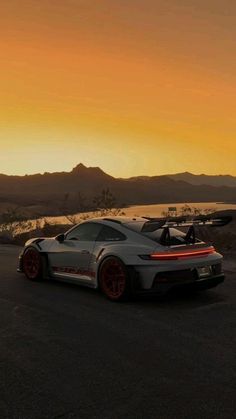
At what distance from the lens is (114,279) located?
8102mm

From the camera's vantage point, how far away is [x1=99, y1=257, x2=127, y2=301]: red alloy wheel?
7901 millimetres

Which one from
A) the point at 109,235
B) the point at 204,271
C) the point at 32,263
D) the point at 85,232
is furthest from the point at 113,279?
the point at 32,263

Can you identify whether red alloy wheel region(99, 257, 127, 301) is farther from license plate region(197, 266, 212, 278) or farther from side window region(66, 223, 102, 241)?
license plate region(197, 266, 212, 278)

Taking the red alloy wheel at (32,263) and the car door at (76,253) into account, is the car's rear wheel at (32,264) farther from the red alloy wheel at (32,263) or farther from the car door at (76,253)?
the car door at (76,253)

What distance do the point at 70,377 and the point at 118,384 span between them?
50cm

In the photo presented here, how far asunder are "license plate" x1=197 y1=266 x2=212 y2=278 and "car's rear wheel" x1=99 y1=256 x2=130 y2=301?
1189 mm

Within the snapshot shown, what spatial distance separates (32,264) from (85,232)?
1.63 meters

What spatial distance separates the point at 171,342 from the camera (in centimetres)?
586

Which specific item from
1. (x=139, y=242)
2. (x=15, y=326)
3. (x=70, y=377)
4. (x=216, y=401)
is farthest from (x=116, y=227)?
(x=216, y=401)

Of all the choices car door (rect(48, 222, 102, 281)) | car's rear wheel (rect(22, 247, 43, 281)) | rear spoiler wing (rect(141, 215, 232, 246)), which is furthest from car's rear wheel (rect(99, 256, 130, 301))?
car's rear wheel (rect(22, 247, 43, 281))

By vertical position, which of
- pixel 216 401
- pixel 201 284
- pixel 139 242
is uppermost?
pixel 139 242

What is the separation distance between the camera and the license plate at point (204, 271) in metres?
7.98

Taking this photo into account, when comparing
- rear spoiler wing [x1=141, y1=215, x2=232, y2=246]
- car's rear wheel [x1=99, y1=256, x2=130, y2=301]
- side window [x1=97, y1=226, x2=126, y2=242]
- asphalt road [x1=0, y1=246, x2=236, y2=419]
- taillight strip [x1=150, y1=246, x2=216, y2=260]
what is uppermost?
rear spoiler wing [x1=141, y1=215, x2=232, y2=246]

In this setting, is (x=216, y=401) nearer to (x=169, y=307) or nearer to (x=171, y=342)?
(x=171, y=342)
